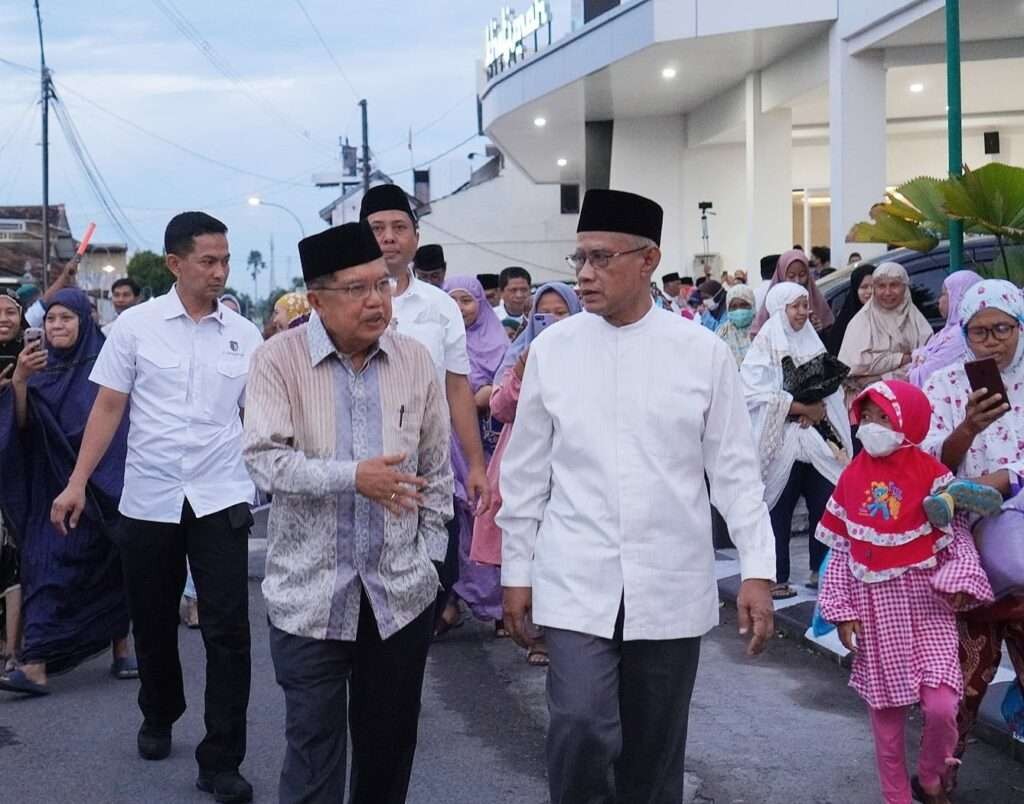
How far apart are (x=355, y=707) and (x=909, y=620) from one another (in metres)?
2.06

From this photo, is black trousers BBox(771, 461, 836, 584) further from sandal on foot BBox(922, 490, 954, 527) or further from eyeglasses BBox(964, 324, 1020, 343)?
sandal on foot BBox(922, 490, 954, 527)

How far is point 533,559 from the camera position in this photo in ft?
14.0

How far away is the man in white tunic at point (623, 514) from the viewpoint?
4.05 m

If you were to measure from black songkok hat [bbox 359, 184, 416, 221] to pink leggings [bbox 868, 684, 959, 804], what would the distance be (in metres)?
2.63

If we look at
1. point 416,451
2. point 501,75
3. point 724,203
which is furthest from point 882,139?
point 416,451

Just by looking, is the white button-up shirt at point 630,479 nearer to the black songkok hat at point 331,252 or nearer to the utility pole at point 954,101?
the black songkok hat at point 331,252

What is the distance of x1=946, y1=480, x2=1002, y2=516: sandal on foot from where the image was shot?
5262mm

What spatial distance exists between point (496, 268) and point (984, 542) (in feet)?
154

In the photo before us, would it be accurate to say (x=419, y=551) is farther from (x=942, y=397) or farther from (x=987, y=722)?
(x=987, y=722)

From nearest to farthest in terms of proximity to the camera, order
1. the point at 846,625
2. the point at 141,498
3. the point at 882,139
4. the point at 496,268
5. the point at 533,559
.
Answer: the point at 533,559
the point at 846,625
the point at 141,498
the point at 882,139
the point at 496,268

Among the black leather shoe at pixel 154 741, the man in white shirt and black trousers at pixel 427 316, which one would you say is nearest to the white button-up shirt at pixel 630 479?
the man in white shirt and black trousers at pixel 427 316

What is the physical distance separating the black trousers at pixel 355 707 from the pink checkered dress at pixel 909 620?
172 centimetres

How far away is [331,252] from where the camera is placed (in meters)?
4.23

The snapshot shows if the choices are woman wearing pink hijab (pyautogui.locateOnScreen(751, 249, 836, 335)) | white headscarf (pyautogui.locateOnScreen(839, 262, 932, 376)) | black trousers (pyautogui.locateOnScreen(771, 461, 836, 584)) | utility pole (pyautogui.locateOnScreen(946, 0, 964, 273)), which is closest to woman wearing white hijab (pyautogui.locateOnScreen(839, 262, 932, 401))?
white headscarf (pyautogui.locateOnScreen(839, 262, 932, 376))
